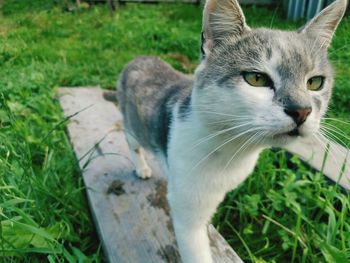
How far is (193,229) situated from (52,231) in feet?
2.04

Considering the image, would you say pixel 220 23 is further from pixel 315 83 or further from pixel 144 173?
pixel 144 173

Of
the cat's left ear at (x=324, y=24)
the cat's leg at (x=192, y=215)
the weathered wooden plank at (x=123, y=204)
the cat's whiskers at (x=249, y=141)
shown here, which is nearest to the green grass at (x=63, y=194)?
the weathered wooden plank at (x=123, y=204)

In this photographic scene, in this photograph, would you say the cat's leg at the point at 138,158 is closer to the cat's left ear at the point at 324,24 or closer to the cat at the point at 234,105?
the cat at the point at 234,105

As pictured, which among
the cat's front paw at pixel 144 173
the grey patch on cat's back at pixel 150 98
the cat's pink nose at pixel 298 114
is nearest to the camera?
the cat's pink nose at pixel 298 114

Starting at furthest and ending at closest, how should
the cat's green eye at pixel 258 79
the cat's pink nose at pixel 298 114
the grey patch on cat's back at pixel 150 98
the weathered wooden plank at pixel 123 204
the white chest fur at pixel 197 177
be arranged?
the grey patch on cat's back at pixel 150 98 < the weathered wooden plank at pixel 123 204 < the white chest fur at pixel 197 177 < the cat's green eye at pixel 258 79 < the cat's pink nose at pixel 298 114

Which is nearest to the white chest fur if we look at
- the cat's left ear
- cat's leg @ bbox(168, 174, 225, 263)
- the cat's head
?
cat's leg @ bbox(168, 174, 225, 263)

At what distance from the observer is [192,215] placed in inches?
62.7

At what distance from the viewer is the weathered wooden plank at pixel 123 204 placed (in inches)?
68.8

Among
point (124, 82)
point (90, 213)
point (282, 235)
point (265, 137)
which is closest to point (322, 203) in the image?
point (282, 235)

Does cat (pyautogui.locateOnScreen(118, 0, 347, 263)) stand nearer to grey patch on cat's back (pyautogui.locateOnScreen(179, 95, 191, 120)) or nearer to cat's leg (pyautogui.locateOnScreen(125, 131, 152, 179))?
grey patch on cat's back (pyautogui.locateOnScreen(179, 95, 191, 120))

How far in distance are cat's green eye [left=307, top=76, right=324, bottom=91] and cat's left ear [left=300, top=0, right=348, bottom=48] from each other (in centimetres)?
20

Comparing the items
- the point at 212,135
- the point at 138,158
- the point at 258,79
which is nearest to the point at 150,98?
the point at 138,158

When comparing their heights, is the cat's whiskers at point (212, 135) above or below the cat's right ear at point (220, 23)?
below

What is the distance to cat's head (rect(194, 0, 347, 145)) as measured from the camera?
1.23 meters
